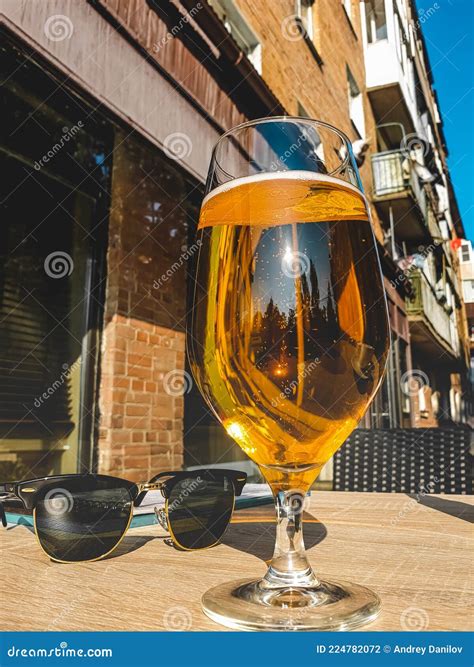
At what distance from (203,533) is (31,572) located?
0.67 feet

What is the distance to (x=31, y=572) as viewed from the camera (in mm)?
485

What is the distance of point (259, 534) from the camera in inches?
27.0

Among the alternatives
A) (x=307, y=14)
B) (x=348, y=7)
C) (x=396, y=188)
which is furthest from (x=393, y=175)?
(x=307, y=14)

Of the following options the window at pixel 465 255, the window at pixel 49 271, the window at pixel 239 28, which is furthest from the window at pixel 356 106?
the window at pixel 465 255

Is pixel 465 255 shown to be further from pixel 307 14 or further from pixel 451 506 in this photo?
pixel 451 506

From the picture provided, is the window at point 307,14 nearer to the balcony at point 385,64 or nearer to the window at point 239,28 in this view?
the window at point 239,28

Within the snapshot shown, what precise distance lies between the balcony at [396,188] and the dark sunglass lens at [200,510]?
8.99 m

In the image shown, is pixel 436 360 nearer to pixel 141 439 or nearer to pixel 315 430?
pixel 141 439

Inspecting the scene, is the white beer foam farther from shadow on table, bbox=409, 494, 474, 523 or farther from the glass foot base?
shadow on table, bbox=409, 494, 474, 523

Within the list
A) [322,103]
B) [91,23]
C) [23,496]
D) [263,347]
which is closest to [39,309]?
[91,23]

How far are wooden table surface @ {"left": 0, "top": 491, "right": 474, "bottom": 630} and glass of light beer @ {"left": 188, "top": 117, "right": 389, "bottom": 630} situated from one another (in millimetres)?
42

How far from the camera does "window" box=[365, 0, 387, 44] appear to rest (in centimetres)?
953

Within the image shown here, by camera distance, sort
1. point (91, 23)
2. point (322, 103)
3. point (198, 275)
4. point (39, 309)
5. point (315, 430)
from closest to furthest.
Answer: point (315, 430) → point (198, 275) → point (91, 23) → point (39, 309) → point (322, 103)

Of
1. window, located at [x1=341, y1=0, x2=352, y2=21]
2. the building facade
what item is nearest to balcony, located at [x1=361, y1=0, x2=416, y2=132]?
window, located at [x1=341, y1=0, x2=352, y2=21]
